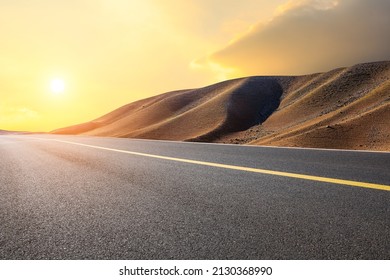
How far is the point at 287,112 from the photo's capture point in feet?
212

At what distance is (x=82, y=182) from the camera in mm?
5379

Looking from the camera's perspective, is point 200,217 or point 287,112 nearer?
point 200,217

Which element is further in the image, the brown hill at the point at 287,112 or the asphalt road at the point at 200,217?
the brown hill at the point at 287,112

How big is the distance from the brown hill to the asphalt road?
24522 millimetres

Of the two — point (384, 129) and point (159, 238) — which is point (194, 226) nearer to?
point (159, 238)

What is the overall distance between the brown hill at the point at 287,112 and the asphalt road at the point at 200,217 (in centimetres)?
2452

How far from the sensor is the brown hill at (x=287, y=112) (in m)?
A: 29.8

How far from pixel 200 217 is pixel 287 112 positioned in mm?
64134

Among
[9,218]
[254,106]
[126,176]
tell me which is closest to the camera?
[9,218]

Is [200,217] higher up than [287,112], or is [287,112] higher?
[287,112]

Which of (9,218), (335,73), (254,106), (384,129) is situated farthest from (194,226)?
(335,73)

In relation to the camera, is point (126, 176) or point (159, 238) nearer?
point (159, 238)

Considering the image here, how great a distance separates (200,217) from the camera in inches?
125
